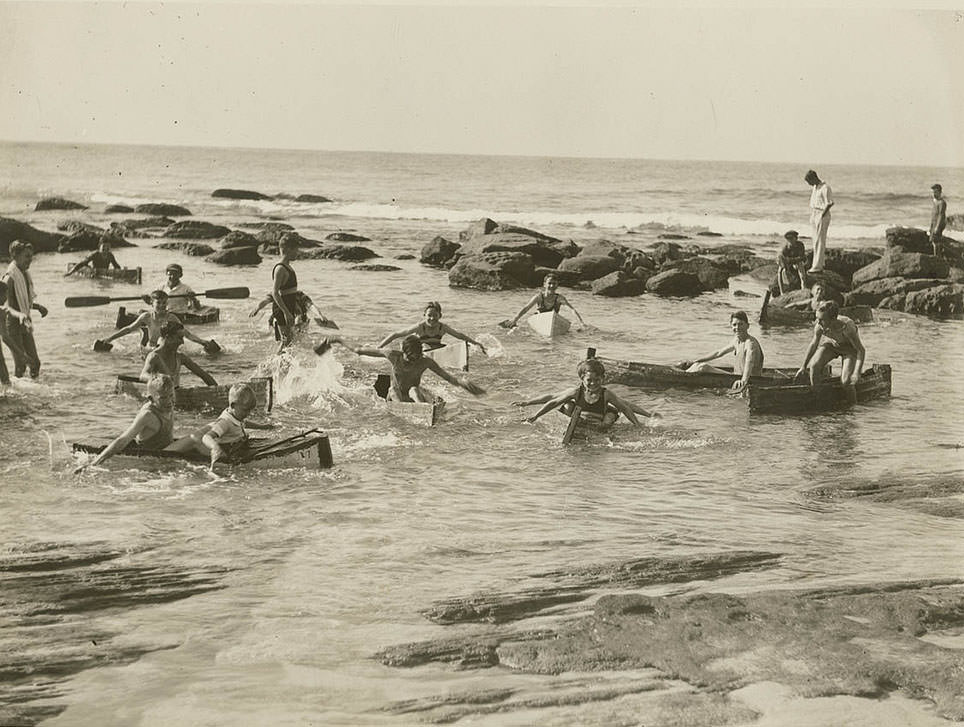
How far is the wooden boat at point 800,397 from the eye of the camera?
42.8 feet

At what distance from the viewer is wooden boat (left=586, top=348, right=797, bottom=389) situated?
14094 mm

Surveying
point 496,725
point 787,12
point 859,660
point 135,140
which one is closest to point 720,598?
point 859,660

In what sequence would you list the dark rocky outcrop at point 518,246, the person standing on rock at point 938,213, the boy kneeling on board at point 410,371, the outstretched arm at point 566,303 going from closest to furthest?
the boy kneeling on board at point 410,371
the person standing on rock at point 938,213
the outstretched arm at point 566,303
the dark rocky outcrop at point 518,246

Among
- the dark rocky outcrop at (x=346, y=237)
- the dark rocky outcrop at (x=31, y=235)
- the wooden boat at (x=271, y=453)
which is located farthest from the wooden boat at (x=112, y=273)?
the wooden boat at (x=271, y=453)

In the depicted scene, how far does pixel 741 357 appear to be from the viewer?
559 inches

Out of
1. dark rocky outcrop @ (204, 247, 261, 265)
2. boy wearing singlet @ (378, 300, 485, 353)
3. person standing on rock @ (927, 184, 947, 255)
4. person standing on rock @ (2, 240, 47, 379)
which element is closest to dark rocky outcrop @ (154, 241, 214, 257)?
dark rocky outcrop @ (204, 247, 261, 265)

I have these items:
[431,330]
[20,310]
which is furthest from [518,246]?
[20,310]

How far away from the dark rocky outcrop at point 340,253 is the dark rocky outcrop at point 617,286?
17.0ft

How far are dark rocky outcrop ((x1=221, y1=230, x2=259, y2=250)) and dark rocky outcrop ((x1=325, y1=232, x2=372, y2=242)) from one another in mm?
2063

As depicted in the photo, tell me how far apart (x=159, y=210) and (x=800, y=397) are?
25.2m

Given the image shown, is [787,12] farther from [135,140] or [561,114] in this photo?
[135,140]

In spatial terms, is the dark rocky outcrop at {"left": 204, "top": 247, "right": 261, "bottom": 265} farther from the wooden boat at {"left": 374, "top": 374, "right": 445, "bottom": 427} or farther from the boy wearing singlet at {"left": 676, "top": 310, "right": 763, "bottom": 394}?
the boy wearing singlet at {"left": 676, "top": 310, "right": 763, "bottom": 394}

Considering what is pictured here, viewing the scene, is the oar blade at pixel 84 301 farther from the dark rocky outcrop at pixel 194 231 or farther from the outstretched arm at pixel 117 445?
the dark rocky outcrop at pixel 194 231

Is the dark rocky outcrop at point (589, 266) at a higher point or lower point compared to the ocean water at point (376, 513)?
higher
